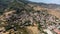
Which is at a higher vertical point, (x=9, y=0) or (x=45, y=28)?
(x=9, y=0)

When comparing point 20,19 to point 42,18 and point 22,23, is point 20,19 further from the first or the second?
point 42,18

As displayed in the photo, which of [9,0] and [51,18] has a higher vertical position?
[9,0]

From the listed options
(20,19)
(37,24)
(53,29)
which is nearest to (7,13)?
(20,19)

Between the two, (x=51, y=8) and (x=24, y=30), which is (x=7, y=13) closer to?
(x=24, y=30)

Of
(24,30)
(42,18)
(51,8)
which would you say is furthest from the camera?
(51,8)

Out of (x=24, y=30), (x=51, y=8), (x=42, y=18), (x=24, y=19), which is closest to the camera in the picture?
(x=24, y=30)

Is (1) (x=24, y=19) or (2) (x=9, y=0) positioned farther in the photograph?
(2) (x=9, y=0)

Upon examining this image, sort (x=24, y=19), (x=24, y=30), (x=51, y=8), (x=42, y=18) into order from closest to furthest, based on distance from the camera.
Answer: (x=24, y=30) < (x=24, y=19) < (x=42, y=18) < (x=51, y=8)

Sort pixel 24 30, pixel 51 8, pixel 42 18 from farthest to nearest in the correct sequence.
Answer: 1. pixel 51 8
2. pixel 42 18
3. pixel 24 30

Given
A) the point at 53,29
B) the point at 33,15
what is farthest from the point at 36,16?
the point at 53,29
